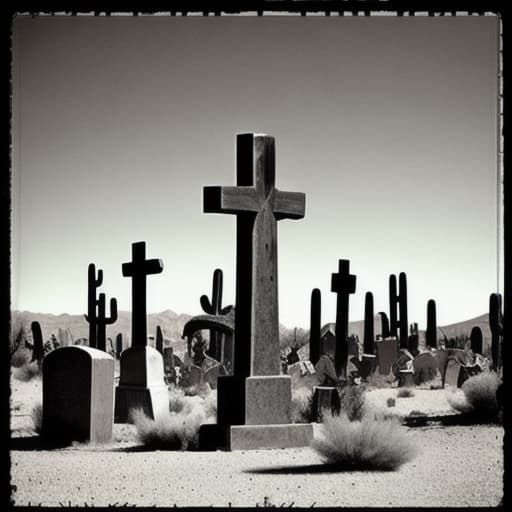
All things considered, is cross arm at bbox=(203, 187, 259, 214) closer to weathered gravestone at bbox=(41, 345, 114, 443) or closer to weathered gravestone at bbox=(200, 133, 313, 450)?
weathered gravestone at bbox=(200, 133, 313, 450)

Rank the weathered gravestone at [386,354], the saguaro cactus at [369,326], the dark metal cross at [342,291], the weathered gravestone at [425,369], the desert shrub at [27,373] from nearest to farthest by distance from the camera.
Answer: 1. the dark metal cross at [342,291]
2. the weathered gravestone at [425,369]
3. the desert shrub at [27,373]
4. the weathered gravestone at [386,354]
5. the saguaro cactus at [369,326]

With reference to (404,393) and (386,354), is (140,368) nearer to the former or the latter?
(404,393)

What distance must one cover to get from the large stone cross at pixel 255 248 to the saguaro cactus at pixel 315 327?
42.3ft

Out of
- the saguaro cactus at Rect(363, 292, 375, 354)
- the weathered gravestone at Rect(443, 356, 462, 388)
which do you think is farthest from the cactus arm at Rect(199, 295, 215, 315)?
the saguaro cactus at Rect(363, 292, 375, 354)

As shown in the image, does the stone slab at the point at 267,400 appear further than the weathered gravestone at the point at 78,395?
No

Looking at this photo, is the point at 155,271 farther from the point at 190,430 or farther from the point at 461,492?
the point at 461,492

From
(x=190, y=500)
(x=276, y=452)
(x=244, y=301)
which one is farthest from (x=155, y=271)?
(x=190, y=500)

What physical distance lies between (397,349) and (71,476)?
21.4 m

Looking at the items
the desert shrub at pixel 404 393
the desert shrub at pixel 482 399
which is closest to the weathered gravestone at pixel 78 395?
the desert shrub at pixel 482 399

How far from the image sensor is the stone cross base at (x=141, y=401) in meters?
18.7

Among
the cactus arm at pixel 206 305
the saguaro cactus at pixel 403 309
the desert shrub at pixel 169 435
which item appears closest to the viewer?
the desert shrub at pixel 169 435

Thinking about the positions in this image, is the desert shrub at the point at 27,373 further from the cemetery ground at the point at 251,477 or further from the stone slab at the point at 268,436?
the stone slab at the point at 268,436
